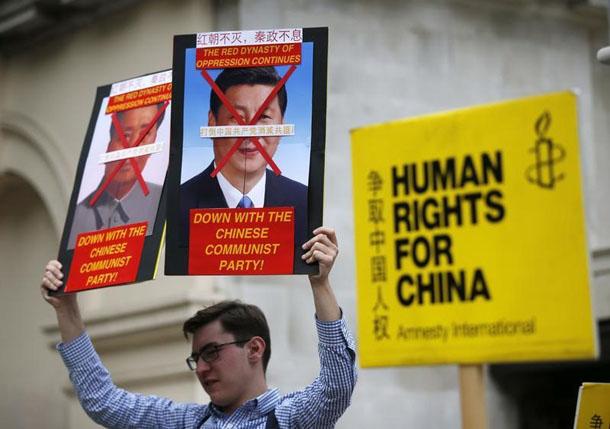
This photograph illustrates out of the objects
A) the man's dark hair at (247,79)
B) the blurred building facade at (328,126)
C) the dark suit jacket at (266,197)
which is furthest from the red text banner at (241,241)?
the blurred building facade at (328,126)

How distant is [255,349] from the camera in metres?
3.45

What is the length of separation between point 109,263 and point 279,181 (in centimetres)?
68

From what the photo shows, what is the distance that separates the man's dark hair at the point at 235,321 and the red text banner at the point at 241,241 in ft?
0.47

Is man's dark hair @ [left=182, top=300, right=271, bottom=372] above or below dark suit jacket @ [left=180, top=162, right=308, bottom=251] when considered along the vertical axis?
below

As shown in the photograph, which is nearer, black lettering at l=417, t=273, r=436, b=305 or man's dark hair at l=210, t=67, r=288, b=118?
man's dark hair at l=210, t=67, r=288, b=118

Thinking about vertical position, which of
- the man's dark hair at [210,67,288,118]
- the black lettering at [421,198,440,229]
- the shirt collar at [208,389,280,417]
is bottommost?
the shirt collar at [208,389,280,417]

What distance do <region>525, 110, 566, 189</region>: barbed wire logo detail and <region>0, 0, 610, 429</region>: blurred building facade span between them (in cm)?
152

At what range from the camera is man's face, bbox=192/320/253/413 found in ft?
11.0

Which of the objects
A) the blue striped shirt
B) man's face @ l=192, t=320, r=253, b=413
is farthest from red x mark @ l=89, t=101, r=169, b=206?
man's face @ l=192, t=320, r=253, b=413

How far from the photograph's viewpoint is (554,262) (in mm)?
5844

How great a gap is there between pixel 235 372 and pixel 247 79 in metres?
0.93

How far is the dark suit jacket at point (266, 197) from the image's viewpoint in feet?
11.0

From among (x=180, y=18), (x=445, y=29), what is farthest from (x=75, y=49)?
(x=445, y=29)

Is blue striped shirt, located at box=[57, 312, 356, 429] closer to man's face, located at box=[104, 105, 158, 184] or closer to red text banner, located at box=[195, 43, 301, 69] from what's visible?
man's face, located at box=[104, 105, 158, 184]
